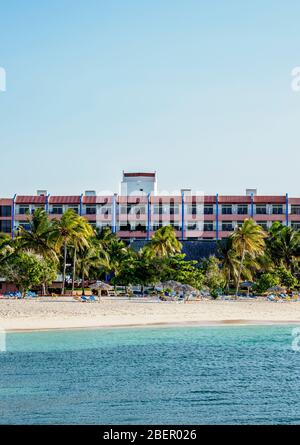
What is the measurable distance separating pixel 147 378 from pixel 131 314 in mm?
21537

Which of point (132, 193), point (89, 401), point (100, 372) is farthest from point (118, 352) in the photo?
point (132, 193)

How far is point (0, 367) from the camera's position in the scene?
2778 cm

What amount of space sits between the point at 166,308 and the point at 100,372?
83.4ft

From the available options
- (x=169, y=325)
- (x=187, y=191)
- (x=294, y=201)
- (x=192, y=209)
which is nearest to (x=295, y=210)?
(x=294, y=201)

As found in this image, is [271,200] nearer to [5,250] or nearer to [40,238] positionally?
[40,238]

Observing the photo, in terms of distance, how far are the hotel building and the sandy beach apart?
37420 mm

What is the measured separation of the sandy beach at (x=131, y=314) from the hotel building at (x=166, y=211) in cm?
3742

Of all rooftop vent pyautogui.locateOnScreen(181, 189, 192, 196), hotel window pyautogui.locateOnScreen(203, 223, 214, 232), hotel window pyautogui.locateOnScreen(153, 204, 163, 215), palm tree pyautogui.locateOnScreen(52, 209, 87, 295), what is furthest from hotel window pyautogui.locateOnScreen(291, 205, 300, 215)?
palm tree pyautogui.locateOnScreen(52, 209, 87, 295)

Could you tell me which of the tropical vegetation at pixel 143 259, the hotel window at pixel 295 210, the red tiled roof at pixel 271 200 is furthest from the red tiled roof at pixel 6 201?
the hotel window at pixel 295 210

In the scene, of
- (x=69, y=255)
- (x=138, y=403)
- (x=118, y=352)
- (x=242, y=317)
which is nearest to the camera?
(x=138, y=403)

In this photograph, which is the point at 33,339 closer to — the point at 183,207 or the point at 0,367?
the point at 0,367

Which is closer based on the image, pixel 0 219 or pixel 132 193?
pixel 0 219

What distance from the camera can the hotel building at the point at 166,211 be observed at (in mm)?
95188

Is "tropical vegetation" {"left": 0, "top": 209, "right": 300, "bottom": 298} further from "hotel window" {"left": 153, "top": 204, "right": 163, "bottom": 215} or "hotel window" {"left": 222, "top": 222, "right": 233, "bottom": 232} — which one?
"hotel window" {"left": 153, "top": 204, "right": 163, "bottom": 215}
